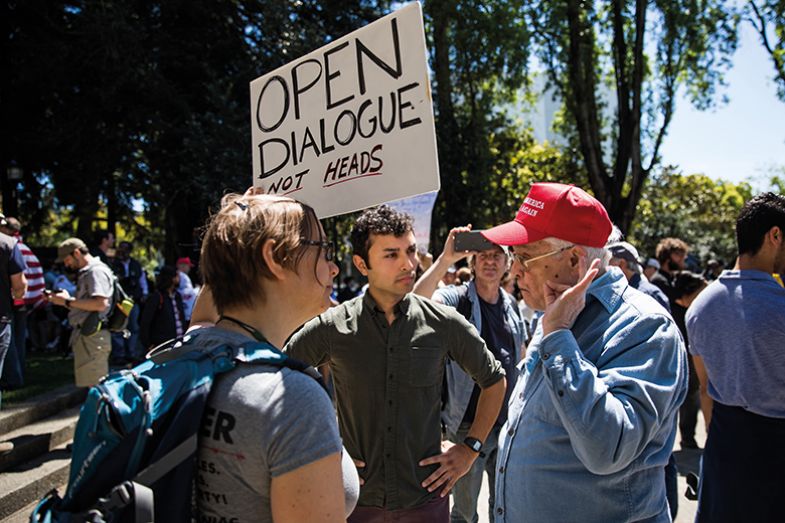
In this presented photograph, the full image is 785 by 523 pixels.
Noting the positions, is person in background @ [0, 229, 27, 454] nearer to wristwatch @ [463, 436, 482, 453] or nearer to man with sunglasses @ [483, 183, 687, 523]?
wristwatch @ [463, 436, 482, 453]

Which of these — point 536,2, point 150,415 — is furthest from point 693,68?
point 150,415

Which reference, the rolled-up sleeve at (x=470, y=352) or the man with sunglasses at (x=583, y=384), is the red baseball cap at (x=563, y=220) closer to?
the man with sunglasses at (x=583, y=384)

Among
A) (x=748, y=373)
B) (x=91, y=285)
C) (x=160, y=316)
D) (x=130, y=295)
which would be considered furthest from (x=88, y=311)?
(x=748, y=373)

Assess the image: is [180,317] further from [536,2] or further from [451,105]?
[536,2]

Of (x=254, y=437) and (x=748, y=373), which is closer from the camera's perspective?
(x=254, y=437)

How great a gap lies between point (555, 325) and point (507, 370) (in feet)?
7.34

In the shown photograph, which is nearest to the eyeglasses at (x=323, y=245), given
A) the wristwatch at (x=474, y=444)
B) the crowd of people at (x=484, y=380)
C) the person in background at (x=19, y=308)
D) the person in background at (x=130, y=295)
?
the crowd of people at (x=484, y=380)

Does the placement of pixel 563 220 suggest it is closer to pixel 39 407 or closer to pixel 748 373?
pixel 748 373

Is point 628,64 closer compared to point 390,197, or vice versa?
point 390,197

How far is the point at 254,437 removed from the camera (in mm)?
1366

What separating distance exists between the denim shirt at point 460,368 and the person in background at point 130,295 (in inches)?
342

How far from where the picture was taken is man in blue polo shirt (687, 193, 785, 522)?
2789 mm

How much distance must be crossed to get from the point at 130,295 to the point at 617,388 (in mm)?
11331

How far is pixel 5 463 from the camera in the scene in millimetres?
5184
